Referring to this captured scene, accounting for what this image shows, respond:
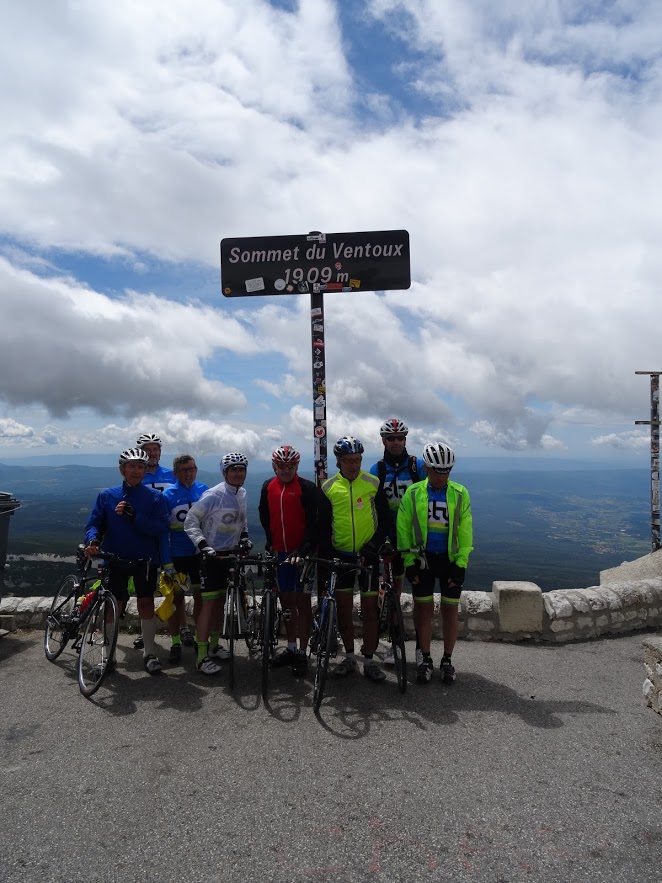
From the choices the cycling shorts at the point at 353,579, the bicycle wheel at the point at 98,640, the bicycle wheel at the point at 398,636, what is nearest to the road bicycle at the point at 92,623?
the bicycle wheel at the point at 98,640

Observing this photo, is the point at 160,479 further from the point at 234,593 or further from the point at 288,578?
the point at 288,578

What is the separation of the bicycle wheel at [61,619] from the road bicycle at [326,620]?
258 centimetres

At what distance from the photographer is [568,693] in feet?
16.8

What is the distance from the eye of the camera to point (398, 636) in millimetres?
5145

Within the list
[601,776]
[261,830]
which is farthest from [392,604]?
[261,830]

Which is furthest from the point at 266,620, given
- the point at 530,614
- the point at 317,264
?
the point at 317,264

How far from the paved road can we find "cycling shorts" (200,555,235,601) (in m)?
0.81

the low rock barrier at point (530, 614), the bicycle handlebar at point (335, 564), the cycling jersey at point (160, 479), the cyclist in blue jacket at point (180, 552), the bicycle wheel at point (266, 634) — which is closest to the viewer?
the bicycle wheel at point (266, 634)

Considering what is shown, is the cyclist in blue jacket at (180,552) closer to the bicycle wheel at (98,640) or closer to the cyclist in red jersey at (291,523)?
the bicycle wheel at (98,640)

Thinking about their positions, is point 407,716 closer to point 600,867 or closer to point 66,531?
point 600,867

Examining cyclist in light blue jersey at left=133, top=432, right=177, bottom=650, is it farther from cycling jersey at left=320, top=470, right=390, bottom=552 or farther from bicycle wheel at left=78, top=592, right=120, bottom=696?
cycling jersey at left=320, top=470, right=390, bottom=552

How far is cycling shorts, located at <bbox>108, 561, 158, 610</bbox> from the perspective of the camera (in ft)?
17.9

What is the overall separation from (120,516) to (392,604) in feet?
9.26

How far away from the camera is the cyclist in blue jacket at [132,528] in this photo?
547 cm
